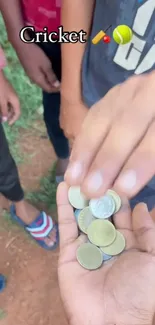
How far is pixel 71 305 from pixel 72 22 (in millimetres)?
570

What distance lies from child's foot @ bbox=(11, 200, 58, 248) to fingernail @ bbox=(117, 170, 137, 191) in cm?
91

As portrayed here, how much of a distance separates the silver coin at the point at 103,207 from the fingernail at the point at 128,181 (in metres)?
0.45

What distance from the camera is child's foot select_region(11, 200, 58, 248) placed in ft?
4.96

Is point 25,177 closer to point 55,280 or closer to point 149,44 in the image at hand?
point 55,280

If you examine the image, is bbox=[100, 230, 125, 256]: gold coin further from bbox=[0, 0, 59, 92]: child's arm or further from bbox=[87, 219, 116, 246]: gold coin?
bbox=[0, 0, 59, 92]: child's arm

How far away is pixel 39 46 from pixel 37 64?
0.15 ft

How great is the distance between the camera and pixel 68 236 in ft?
3.25

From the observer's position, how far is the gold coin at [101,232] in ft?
3.42

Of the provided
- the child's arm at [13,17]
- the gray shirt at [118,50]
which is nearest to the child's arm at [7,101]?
the child's arm at [13,17]

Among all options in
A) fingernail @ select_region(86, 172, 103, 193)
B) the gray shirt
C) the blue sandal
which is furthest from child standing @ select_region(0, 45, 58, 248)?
fingernail @ select_region(86, 172, 103, 193)

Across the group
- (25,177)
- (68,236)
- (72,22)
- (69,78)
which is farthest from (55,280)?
(72,22)

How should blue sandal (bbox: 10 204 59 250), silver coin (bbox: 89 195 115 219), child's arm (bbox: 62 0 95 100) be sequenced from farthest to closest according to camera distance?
blue sandal (bbox: 10 204 59 250), silver coin (bbox: 89 195 115 219), child's arm (bbox: 62 0 95 100)

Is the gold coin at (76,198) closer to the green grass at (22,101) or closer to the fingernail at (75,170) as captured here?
the fingernail at (75,170)

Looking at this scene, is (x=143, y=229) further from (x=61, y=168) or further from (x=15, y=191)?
(x=61, y=168)
